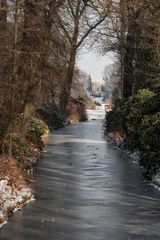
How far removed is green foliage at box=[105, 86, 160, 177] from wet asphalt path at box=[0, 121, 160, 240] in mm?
686

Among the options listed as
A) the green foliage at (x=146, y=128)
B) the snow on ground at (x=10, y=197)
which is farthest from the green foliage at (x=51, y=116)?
the snow on ground at (x=10, y=197)

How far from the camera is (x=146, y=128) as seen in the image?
17188mm

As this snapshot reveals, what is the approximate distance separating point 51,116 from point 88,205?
104ft

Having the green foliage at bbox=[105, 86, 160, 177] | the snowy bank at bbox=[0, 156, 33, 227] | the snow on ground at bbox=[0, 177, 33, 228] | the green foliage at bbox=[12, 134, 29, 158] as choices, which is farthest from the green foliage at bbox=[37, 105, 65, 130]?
the snow on ground at bbox=[0, 177, 33, 228]

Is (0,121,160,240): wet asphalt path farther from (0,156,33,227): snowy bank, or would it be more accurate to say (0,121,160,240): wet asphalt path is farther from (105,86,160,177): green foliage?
(105,86,160,177): green foliage

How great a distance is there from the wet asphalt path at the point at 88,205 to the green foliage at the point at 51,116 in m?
21.6

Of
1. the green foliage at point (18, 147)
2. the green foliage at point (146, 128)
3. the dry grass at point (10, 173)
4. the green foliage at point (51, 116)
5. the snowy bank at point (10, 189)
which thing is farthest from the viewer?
the green foliage at point (51, 116)

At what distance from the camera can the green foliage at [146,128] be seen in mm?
15414

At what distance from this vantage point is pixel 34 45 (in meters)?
18.1

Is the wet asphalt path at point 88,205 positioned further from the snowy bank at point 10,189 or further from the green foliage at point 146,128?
the green foliage at point 146,128

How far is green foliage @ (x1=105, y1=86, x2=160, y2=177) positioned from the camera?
607 inches

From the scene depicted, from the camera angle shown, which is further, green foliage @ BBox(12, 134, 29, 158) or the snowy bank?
green foliage @ BBox(12, 134, 29, 158)

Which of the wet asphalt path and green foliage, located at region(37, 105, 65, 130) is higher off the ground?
green foliage, located at region(37, 105, 65, 130)

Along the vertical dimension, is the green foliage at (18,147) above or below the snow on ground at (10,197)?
above
